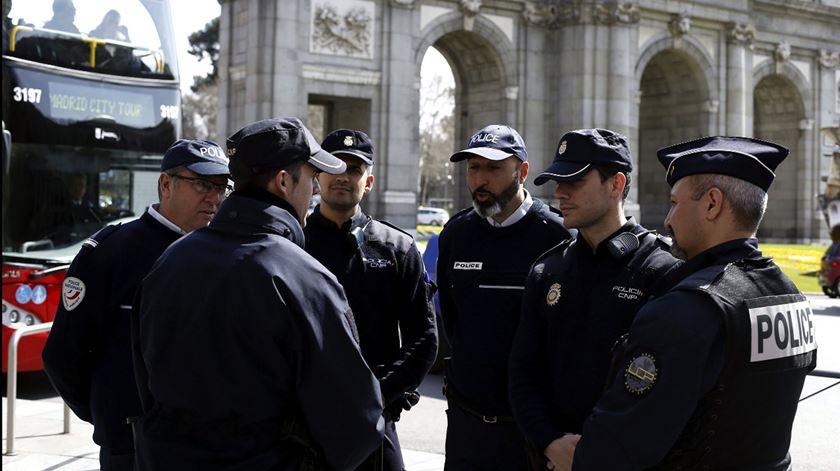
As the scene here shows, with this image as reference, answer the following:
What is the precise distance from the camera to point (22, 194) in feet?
34.9

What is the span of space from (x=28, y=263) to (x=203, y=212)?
21.0ft

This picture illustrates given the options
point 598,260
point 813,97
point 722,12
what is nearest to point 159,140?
point 598,260

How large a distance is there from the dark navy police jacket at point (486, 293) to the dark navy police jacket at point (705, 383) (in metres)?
1.58

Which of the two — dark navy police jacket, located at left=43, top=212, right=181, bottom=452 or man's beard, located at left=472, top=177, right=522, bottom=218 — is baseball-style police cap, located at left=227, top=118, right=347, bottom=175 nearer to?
dark navy police jacket, located at left=43, top=212, right=181, bottom=452

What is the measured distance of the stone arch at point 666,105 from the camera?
32.7 meters

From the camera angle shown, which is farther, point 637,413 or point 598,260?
point 598,260

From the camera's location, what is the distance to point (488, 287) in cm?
435

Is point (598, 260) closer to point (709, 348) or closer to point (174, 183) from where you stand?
point (709, 348)

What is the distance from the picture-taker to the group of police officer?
2.54m

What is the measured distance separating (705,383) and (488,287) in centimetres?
188

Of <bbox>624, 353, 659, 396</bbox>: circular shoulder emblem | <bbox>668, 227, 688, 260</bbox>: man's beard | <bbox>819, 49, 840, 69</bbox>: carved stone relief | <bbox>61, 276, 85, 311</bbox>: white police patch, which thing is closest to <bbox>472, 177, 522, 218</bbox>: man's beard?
<bbox>668, 227, 688, 260</bbox>: man's beard

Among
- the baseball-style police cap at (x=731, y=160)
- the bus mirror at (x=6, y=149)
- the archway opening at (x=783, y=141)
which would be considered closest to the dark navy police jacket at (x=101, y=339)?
the bus mirror at (x=6, y=149)

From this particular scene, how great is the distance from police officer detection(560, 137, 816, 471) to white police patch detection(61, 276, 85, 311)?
219cm

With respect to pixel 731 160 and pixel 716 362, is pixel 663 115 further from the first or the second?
pixel 716 362
